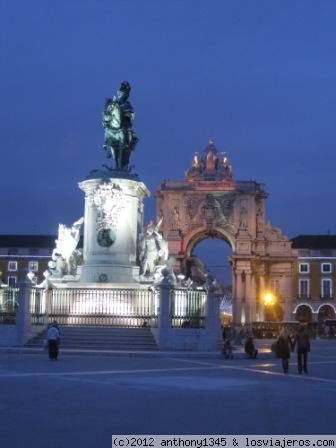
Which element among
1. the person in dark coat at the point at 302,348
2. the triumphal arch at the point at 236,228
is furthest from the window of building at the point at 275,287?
the person in dark coat at the point at 302,348

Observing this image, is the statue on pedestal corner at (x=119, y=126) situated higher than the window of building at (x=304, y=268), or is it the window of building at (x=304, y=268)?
the statue on pedestal corner at (x=119, y=126)

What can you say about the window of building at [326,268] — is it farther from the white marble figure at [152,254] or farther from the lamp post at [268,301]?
the white marble figure at [152,254]

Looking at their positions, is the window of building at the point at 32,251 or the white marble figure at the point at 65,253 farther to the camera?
the window of building at the point at 32,251

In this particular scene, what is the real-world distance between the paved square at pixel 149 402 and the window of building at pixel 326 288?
262 feet

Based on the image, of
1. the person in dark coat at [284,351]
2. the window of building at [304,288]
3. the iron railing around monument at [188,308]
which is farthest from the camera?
the window of building at [304,288]

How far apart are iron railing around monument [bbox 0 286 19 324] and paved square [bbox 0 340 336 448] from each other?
844cm

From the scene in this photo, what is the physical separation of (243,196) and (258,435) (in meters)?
90.2

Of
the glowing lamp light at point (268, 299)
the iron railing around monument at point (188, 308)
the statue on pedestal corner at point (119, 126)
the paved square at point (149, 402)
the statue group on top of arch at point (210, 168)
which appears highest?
the statue group on top of arch at point (210, 168)

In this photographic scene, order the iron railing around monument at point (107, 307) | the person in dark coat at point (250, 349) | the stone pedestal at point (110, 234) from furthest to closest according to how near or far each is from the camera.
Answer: the stone pedestal at point (110, 234) < the iron railing around monument at point (107, 307) < the person in dark coat at point (250, 349)

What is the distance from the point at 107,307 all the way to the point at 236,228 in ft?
233

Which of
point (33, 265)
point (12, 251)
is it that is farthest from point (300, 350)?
point (12, 251)

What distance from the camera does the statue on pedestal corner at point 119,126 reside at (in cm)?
2925

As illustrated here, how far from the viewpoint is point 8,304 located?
28.0 metres

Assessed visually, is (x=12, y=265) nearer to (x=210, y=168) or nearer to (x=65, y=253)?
(x=210, y=168)
